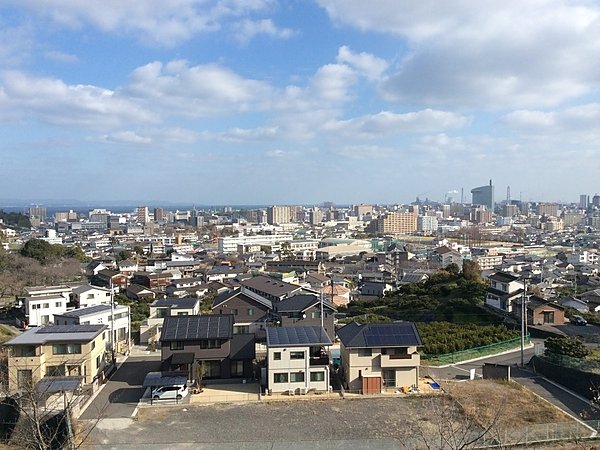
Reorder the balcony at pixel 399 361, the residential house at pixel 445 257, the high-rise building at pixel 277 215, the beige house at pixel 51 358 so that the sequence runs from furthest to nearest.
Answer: the high-rise building at pixel 277 215 < the residential house at pixel 445 257 < the beige house at pixel 51 358 < the balcony at pixel 399 361

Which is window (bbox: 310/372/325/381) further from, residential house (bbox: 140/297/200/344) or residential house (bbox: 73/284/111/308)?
residential house (bbox: 73/284/111/308)

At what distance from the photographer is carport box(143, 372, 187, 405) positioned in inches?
403

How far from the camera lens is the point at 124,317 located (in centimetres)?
1570

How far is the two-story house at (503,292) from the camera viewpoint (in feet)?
59.1

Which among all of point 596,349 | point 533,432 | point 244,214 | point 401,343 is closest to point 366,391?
point 401,343

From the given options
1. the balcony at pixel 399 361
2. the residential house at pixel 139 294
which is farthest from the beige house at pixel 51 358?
the residential house at pixel 139 294

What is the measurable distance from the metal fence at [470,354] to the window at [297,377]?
3849 mm

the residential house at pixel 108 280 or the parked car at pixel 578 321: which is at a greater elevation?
the parked car at pixel 578 321

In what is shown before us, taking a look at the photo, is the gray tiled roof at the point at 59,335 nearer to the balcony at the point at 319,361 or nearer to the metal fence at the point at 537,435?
the balcony at the point at 319,361

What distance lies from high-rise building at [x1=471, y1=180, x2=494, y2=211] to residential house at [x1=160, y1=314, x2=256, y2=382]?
172419mm

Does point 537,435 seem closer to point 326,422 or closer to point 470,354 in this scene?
point 326,422

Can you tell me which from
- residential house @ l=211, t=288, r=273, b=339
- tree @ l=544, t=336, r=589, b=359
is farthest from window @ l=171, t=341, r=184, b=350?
tree @ l=544, t=336, r=589, b=359

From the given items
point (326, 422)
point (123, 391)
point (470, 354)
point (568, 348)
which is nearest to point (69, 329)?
point (123, 391)

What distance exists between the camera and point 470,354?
1322 centimetres
